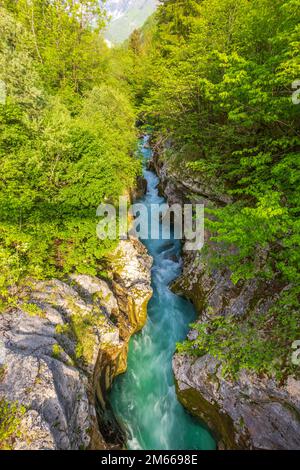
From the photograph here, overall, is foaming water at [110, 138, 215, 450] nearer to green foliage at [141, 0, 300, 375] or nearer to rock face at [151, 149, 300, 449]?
rock face at [151, 149, 300, 449]

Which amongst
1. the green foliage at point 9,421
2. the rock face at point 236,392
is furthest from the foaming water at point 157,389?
the green foliage at point 9,421

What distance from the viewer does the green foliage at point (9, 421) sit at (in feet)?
12.5

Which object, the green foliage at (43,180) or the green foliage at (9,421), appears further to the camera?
the green foliage at (43,180)

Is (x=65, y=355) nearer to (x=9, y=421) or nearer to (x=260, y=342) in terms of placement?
(x=9, y=421)

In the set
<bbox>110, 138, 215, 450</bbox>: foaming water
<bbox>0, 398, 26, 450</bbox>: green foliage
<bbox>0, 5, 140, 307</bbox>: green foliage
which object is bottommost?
<bbox>110, 138, 215, 450</bbox>: foaming water

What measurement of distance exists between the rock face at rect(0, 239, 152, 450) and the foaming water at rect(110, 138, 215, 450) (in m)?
0.85

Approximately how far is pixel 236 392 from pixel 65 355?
479 cm

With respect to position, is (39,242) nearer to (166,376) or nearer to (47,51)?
(166,376)

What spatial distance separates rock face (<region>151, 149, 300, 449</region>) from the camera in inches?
216

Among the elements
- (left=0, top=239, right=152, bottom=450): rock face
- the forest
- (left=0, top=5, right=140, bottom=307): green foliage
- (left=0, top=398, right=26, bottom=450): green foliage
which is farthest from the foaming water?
(left=0, top=398, right=26, bottom=450): green foliage

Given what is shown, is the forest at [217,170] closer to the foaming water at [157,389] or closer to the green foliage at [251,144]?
the green foliage at [251,144]

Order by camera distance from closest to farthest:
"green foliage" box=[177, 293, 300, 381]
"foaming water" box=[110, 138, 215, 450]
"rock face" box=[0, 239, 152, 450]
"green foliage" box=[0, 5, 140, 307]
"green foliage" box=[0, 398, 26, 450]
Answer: "green foliage" box=[0, 398, 26, 450] → "rock face" box=[0, 239, 152, 450] → "green foliage" box=[177, 293, 300, 381] → "green foliage" box=[0, 5, 140, 307] → "foaming water" box=[110, 138, 215, 450]

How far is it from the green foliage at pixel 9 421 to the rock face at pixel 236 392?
5.09 m

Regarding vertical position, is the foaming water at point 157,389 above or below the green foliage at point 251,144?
below
